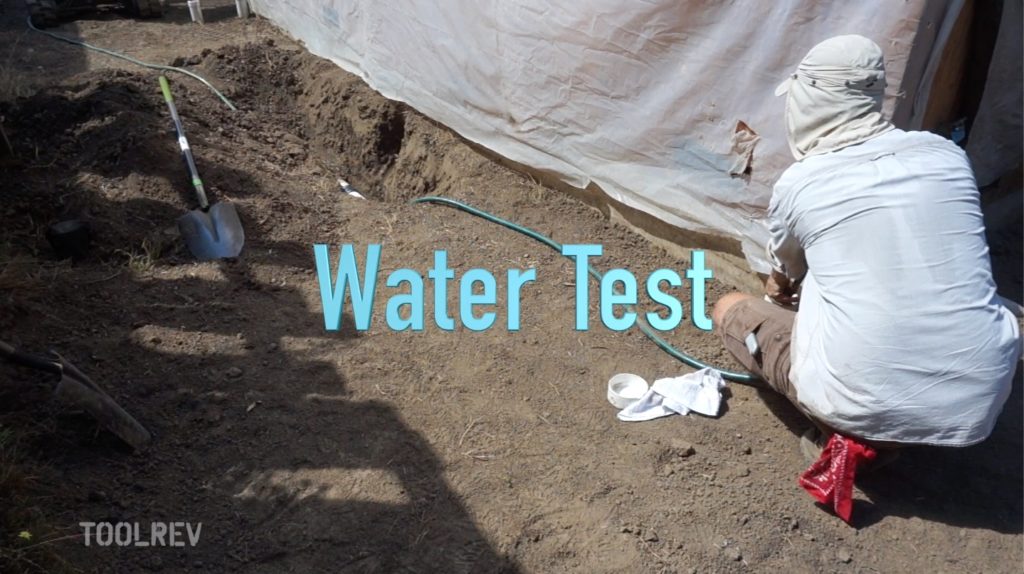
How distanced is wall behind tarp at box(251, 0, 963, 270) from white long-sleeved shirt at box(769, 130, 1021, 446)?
65 cm

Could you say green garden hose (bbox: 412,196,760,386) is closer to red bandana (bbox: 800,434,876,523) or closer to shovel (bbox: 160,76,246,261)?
red bandana (bbox: 800,434,876,523)

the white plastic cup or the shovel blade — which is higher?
the white plastic cup

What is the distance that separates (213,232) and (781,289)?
8.84 ft

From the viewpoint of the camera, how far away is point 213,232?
12.5ft

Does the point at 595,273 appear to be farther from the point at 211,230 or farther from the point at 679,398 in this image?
the point at 211,230

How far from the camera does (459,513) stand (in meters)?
2.53

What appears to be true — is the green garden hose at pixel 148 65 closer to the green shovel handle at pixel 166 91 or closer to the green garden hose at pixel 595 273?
the green shovel handle at pixel 166 91

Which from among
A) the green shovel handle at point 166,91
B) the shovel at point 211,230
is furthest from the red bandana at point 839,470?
the green shovel handle at point 166,91

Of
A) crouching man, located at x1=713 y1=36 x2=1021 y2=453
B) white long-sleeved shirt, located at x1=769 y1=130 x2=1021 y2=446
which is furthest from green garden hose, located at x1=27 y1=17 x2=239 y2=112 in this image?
white long-sleeved shirt, located at x1=769 y1=130 x2=1021 y2=446

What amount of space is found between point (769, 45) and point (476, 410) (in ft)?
6.04

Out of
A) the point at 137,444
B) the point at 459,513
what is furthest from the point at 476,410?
the point at 137,444

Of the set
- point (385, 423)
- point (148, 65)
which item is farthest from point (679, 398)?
point (148, 65)

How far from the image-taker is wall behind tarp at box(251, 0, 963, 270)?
2881 mm

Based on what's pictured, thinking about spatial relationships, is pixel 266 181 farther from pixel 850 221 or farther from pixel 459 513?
→ pixel 850 221
